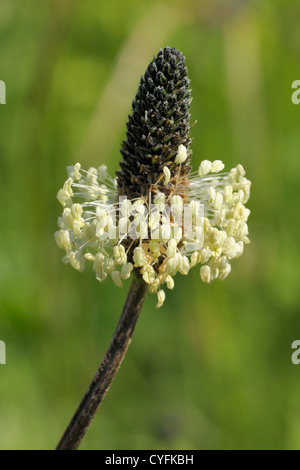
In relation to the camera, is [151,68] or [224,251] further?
[224,251]

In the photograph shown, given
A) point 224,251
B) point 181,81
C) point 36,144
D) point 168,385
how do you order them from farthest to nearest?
1. point 168,385
2. point 36,144
3. point 224,251
4. point 181,81

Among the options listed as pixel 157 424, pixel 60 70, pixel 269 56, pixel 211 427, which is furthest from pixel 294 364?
pixel 60 70

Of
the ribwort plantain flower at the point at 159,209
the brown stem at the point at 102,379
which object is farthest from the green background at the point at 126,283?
the brown stem at the point at 102,379

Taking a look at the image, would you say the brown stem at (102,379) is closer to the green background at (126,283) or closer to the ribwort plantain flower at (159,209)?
the ribwort plantain flower at (159,209)

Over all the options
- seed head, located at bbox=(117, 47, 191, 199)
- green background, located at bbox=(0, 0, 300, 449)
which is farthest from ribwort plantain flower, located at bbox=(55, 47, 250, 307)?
green background, located at bbox=(0, 0, 300, 449)

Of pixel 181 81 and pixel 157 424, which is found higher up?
pixel 181 81

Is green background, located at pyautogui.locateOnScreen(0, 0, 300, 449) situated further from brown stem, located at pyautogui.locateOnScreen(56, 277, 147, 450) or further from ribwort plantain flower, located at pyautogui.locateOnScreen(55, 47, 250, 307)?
brown stem, located at pyautogui.locateOnScreen(56, 277, 147, 450)

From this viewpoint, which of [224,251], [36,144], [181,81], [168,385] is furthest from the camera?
[168,385]

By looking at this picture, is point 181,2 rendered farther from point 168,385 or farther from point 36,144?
point 168,385

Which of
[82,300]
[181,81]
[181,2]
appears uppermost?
[181,2]
